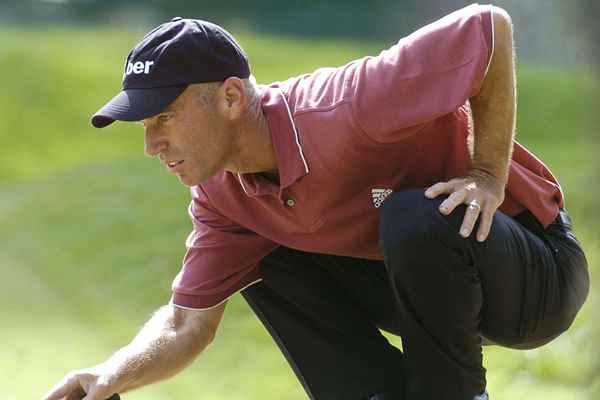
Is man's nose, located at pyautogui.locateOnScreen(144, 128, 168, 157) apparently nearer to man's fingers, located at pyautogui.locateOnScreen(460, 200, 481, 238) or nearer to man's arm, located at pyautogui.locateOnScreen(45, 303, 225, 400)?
man's arm, located at pyautogui.locateOnScreen(45, 303, 225, 400)

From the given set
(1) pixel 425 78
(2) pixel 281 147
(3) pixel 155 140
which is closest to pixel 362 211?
(2) pixel 281 147

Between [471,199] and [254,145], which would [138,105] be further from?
[471,199]

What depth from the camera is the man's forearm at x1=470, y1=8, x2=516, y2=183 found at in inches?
82.8

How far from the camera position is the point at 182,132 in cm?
213

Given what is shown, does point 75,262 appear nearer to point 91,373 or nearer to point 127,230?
point 127,230

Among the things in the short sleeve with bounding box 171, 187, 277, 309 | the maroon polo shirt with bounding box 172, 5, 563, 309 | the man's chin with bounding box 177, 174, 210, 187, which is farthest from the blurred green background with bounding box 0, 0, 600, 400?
the man's chin with bounding box 177, 174, 210, 187

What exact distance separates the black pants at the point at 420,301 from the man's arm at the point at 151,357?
16 cm

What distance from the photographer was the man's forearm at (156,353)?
7.27ft

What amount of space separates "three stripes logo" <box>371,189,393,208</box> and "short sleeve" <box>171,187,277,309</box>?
285 millimetres

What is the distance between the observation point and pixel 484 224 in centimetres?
201

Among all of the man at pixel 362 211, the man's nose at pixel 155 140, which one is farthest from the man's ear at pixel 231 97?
the man's nose at pixel 155 140

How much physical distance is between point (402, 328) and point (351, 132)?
15.3 inches

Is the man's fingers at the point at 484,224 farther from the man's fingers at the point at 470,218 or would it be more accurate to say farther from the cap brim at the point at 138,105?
the cap brim at the point at 138,105

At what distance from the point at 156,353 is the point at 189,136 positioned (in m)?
0.48
